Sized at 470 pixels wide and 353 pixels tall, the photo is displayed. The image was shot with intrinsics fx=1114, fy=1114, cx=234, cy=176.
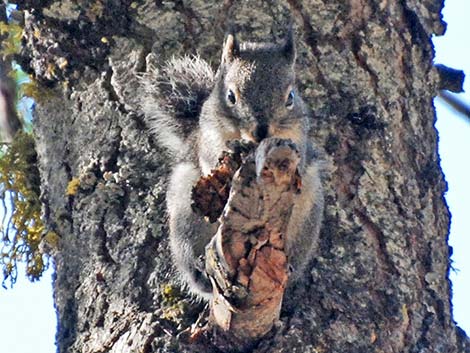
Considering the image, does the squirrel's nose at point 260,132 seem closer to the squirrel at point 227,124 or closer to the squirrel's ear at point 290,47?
the squirrel at point 227,124

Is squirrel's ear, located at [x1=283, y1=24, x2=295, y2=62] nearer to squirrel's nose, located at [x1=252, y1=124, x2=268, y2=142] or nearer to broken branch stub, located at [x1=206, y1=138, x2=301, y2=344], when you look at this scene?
squirrel's nose, located at [x1=252, y1=124, x2=268, y2=142]

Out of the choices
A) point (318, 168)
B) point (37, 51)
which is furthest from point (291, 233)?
point (37, 51)

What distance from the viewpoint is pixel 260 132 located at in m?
2.66

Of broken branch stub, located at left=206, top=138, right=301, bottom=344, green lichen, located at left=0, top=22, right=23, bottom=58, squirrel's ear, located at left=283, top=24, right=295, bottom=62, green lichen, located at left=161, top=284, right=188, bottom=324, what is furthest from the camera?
green lichen, located at left=0, top=22, right=23, bottom=58

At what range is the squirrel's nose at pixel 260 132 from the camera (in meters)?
2.65

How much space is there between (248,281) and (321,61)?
1006 millimetres

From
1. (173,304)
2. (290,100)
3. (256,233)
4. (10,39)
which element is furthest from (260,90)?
(10,39)

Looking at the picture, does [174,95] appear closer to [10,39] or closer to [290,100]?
[290,100]

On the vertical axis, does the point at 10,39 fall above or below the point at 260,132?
below

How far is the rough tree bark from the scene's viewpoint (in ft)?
8.78

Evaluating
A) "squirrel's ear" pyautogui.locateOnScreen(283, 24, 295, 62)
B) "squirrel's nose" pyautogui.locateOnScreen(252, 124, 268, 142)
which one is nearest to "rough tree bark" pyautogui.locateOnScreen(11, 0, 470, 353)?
"squirrel's ear" pyautogui.locateOnScreen(283, 24, 295, 62)

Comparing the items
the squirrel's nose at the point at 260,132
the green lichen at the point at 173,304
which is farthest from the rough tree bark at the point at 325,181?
the squirrel's nose at the point at 260,132

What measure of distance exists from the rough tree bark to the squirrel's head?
0.18 m

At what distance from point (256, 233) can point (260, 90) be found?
0.68 m
